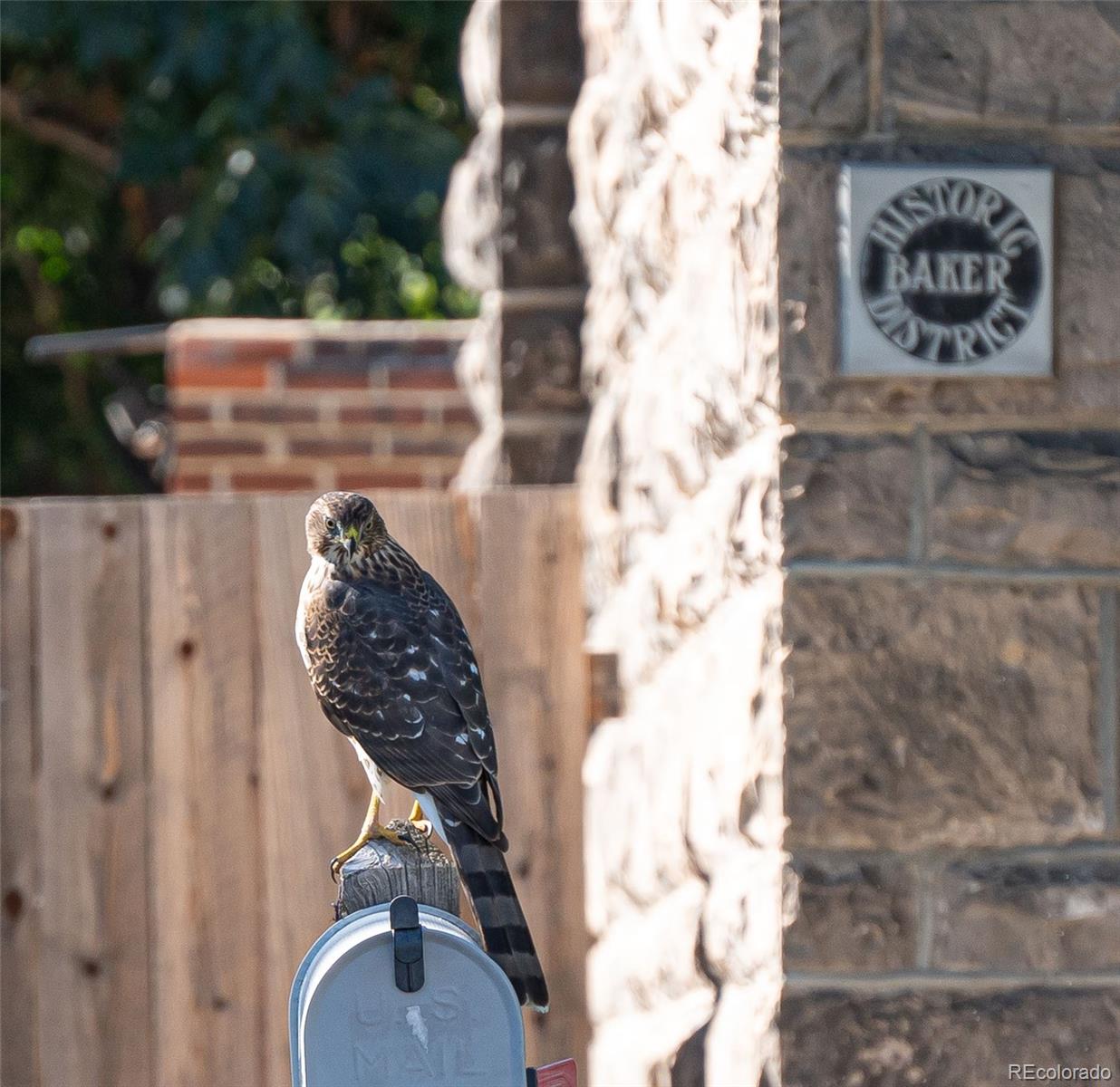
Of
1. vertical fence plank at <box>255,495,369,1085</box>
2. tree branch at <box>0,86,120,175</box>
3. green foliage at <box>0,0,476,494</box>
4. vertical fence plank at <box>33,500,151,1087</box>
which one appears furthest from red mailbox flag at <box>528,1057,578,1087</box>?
tree branch at <box>0,86,120,175</box>

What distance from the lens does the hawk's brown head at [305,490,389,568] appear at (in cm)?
187

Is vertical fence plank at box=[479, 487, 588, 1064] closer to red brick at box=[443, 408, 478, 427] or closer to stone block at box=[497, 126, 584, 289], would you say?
stone block at box=[497, 126, 584, 289]

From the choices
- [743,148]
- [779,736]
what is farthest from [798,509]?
[743,148]

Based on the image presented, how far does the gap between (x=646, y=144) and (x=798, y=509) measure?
1039 millimetres

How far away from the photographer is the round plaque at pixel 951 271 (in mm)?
1800

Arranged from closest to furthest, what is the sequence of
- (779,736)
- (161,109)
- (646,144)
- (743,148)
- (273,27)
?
(779,736) → (743,148) → (646,144) → (273,27) → (161,109)

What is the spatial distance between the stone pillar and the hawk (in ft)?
4.69

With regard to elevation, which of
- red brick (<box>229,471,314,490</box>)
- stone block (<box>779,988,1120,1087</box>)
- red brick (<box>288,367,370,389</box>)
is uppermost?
red brick (<box>288,367,370,389</box>)

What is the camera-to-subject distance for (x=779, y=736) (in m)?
1.81

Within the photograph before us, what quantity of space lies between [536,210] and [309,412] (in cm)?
104

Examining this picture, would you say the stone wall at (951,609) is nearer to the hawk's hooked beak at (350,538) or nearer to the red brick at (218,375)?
the hawk's hooked beak at (350,538)

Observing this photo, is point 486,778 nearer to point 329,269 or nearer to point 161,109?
point 329,269

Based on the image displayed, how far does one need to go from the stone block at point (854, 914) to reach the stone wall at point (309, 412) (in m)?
2.56
